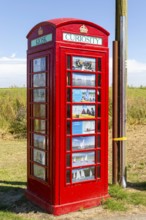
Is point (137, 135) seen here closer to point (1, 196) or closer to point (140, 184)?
point (140, 184)

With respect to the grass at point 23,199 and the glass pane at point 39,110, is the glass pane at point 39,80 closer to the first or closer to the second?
the glass pane at point 39,110

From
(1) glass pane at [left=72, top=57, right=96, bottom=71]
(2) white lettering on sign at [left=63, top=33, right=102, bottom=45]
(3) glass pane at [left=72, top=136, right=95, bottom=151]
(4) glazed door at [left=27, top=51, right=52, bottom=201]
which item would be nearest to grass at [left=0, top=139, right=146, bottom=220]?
(4) glazed door at [left=27, top=51, right=52, bottom=201]

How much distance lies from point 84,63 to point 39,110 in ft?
3.44

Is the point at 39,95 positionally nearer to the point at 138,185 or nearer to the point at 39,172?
the point at 39,172

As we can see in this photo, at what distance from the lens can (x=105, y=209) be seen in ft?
17.8

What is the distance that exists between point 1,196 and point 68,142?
192 cm

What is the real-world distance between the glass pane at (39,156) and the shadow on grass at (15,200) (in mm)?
728

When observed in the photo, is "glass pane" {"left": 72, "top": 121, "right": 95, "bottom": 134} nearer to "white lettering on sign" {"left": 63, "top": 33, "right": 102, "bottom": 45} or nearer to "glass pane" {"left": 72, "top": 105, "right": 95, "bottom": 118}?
"glass pane" {"left": 72, "top": 105, "right": 95, "bottom": 118}

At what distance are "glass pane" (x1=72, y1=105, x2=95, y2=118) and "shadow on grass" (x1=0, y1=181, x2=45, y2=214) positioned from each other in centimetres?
159

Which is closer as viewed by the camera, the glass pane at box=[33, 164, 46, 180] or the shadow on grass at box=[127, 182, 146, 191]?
the glass pane at box=[33, 164, 46, 180]

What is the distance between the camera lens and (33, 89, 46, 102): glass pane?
5.44 meters

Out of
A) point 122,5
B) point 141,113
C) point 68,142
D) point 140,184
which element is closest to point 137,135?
point 141,113

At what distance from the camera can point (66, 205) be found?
5.28 meters

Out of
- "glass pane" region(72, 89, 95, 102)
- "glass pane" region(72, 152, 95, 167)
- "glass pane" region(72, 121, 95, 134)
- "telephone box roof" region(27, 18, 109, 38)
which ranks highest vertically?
"telephone box roof" region(27, 18, 109, 38)
